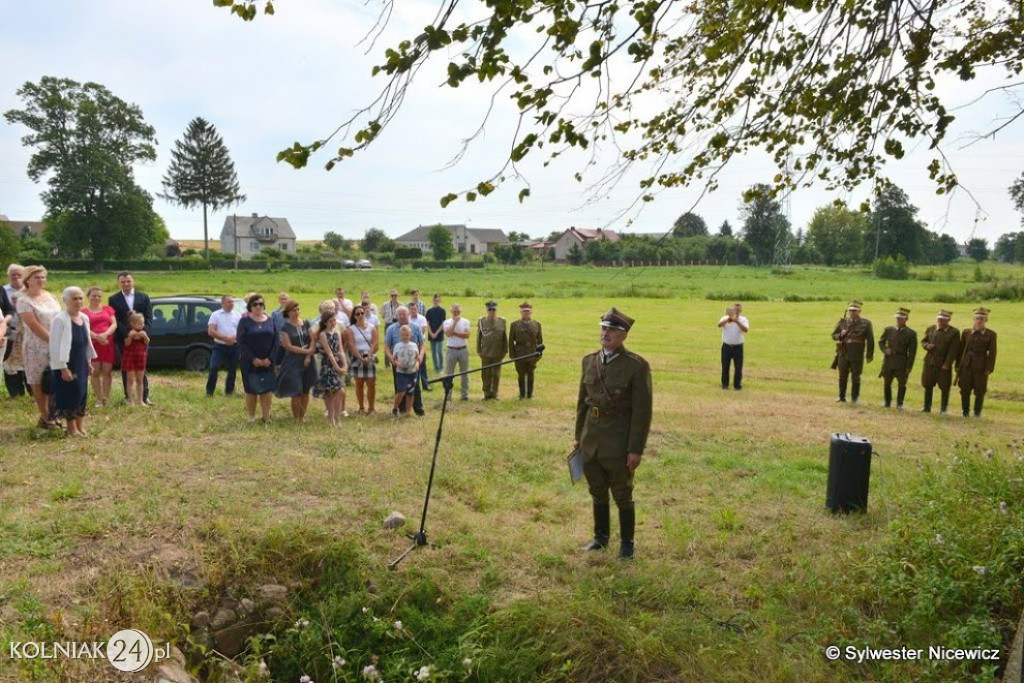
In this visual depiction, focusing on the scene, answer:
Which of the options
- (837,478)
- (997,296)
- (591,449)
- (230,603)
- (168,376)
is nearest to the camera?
(230,603)

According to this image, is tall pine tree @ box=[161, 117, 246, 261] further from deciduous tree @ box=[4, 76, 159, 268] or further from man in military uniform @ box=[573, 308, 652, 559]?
man in military uniform @ box=[573, 308, 652, 559]

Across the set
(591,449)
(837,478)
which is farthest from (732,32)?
(837,478)

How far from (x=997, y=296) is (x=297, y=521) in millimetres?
47668

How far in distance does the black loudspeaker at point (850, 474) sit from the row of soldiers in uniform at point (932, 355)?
272 inches

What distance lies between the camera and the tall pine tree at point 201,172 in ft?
251

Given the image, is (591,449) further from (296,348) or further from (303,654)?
(296,348)

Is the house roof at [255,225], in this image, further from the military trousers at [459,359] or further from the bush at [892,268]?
the military trousers at [459,359]

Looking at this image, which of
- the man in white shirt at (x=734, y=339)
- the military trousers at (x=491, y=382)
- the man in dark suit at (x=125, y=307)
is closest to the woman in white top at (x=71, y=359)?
the man in dark suit at (x=125, y=307)

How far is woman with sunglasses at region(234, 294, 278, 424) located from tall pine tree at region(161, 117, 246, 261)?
72.4 meters

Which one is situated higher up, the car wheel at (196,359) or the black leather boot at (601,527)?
the car wheel at (196,359)

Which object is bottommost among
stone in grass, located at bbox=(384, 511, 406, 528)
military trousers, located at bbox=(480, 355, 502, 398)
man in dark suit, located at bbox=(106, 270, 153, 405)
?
stone in grass, located at bbox=(384, 511, 406, 528)

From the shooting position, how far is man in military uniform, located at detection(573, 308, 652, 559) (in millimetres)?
5855

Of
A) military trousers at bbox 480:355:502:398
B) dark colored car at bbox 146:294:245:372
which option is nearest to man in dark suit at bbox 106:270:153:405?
dark colored car at bbox 146:294:245:372

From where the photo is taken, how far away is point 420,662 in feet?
16.4
